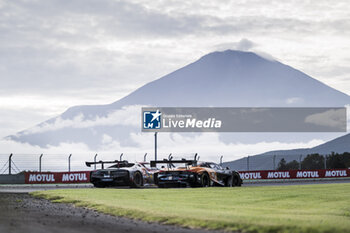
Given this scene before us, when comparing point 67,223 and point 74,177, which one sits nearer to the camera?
point 67,223

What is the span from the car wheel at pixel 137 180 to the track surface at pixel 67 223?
994 cm

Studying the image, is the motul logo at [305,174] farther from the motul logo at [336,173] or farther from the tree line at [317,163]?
the tree line at [317,163]

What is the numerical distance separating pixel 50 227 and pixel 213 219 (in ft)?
9.28

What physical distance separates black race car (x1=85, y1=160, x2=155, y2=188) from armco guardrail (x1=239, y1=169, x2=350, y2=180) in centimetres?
1648

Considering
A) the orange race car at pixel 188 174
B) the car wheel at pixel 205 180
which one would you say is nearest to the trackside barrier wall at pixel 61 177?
the orange race car at pixel 188 174

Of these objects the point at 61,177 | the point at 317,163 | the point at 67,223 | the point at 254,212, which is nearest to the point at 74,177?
the point at 61,177

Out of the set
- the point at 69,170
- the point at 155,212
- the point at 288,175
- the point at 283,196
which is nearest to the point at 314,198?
the point at 283,196

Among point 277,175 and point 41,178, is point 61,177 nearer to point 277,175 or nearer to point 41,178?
point 41,178

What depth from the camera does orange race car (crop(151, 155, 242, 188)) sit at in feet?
71.0

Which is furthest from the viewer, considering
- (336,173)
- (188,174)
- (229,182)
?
(336,173)

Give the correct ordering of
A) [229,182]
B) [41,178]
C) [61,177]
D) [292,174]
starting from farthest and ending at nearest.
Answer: [292,174] → [61,177] → [41,178] → [229,182]

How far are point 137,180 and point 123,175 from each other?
96 cm

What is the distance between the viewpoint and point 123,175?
22453 millimetres

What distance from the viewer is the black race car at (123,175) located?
2252 cm
